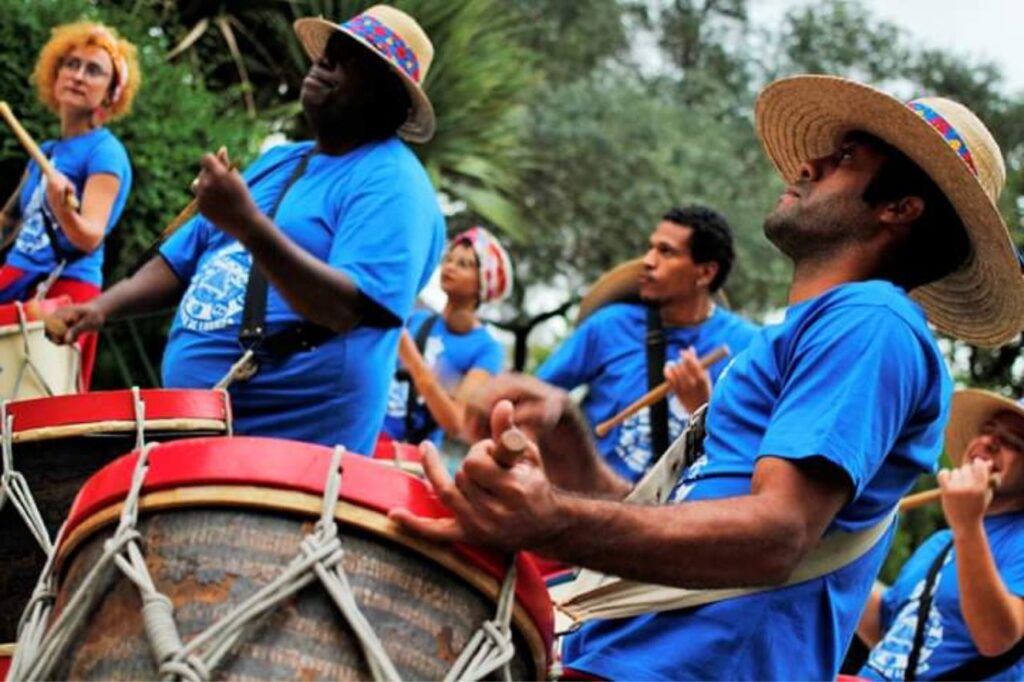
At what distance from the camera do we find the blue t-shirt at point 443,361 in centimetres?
709

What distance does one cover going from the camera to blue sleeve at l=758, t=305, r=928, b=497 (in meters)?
2.08

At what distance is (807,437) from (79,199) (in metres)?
3.98

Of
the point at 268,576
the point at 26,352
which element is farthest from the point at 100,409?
the point at 268,576

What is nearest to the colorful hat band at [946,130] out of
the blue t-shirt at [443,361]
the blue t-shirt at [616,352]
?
the blue t-shirt at [616,352]

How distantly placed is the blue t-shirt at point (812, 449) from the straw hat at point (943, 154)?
0.30 meters

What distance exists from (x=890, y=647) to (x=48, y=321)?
8.35ft

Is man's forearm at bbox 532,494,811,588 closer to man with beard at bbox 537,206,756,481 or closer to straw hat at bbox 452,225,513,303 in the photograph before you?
man with beard at bbox 537,206,756,481

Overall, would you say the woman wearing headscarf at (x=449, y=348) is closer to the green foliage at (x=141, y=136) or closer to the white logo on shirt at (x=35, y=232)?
the green foliage at (x=141, y=136)

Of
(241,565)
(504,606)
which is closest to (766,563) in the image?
(504,606)

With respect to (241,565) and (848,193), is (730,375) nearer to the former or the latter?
(848,193)

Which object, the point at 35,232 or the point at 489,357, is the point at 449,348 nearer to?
the point at 489,357

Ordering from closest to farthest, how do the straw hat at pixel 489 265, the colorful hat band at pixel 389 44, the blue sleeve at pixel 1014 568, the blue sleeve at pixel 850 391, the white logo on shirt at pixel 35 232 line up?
1. the blue sleeve at pixel 850 391
2. the colorful hat band at pixel 389 44
3. the blue sleeve at pixel 1014 568
4. the white logo on shirt at pixel 35 232
5. the straw hat at pixel 489 265

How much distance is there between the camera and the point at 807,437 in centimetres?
207

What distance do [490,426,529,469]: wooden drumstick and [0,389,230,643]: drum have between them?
1.42m
